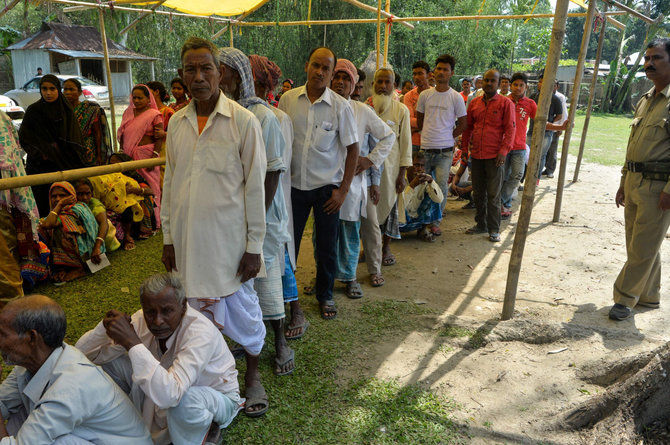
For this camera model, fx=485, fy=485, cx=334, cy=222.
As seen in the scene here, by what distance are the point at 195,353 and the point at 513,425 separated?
65.3 inches

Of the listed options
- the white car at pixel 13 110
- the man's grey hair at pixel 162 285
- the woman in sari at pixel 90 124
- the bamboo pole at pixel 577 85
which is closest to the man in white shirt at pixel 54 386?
the man's grey hair at pixel 162 285

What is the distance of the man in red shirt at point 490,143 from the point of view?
580 cm

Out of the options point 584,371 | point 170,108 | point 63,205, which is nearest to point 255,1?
point 170,108

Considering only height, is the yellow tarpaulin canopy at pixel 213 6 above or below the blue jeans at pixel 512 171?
above

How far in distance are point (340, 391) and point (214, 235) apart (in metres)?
1.21

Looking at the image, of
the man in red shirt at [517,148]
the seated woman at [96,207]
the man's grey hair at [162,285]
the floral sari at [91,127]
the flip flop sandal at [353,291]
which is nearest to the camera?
the man's grey hair at [162,285]

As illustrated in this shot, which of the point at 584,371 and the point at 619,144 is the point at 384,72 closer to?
the point at 584,371

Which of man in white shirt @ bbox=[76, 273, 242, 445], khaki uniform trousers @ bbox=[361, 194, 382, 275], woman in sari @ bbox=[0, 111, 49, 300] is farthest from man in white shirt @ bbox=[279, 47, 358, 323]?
woman in sari @ bbox=[0, 111, 49, 300]

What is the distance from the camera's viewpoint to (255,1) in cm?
865

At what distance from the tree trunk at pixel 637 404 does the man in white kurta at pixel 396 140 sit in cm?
282

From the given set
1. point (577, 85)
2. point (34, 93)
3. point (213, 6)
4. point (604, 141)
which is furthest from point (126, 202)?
point (34, 93)

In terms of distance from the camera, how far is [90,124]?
5637mm

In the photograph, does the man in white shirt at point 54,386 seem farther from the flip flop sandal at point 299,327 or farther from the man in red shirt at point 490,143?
the man in red shirt at point 490,143

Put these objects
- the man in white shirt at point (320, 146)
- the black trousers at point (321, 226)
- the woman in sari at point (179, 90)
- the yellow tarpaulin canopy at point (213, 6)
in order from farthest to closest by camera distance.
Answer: the yellow tarpaulin canopy at point (213, 6), the woman in sari at point (179, 90), the black trousers at point (321, 226), the man in white shirt at point (320, 146)
